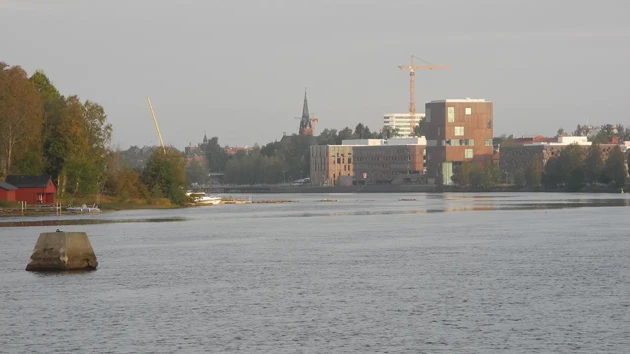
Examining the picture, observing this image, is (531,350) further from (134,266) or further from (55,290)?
(134,266)

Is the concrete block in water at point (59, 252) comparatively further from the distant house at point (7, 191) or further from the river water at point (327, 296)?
the distant house at point (7, 191)

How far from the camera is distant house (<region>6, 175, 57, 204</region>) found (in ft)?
374

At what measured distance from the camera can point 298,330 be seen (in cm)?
3466

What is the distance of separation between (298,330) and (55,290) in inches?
537

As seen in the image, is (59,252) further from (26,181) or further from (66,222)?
(26,181)

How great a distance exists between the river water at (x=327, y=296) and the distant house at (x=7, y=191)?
34.9 metres

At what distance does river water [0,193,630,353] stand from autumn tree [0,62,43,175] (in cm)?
3682

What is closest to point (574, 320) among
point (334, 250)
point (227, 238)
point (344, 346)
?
point (344, 346)

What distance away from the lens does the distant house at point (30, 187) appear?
11400 centimetres

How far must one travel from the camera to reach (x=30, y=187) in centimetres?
11381

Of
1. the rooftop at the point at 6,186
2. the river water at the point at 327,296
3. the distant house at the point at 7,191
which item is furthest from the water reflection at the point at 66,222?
the distant house at the point at 7,191

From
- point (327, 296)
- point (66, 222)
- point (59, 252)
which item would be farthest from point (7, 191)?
point (327, 296)

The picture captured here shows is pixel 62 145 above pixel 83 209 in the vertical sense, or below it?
above

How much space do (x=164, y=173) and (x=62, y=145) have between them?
20467 millimetres
